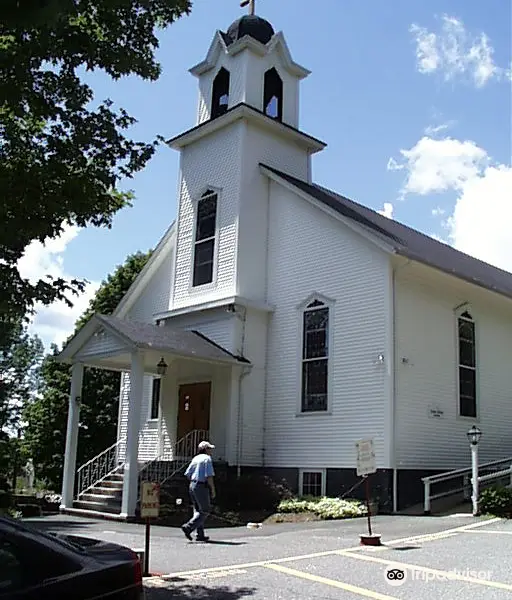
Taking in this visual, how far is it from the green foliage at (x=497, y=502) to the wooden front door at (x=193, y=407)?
8.08 meters

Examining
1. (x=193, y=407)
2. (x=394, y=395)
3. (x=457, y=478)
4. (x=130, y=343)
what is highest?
(x=130, y=343)

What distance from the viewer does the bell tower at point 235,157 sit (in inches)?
801

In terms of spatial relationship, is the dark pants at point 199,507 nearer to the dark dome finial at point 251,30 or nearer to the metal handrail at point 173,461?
the metal handrail at point 173,461

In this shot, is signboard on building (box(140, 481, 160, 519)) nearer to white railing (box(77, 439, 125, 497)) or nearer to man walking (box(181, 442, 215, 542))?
man walking (box(181, 442, 215, 542))

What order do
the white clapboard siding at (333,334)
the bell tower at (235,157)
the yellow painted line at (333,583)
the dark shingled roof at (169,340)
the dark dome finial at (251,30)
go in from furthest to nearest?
the dark dome finial at (251,30) < the bell tower at (235,157) < the dark shingled roof at (169,340) < the white clapboard siding at (333,334) < the yellow painted line at (333,583)

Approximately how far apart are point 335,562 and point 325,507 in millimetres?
6471

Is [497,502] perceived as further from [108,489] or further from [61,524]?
[108,489]

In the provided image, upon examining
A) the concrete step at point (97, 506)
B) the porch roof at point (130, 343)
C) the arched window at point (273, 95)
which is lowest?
the concrete step at point (97, 506)

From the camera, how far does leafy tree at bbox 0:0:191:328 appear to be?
808 centimetres

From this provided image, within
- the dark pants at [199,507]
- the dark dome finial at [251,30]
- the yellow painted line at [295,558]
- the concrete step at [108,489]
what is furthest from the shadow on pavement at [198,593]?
the dark dome finial at [251,30]

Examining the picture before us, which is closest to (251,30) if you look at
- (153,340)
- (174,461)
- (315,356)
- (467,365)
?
(315,356)

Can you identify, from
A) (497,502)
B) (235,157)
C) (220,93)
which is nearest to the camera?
(497,502)

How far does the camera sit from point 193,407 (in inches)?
808

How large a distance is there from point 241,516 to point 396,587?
9.10 metres
